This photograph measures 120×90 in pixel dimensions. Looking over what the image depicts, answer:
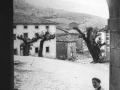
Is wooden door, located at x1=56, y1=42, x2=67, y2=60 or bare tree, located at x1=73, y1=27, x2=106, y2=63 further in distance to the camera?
wooden door, located at x1=56, y1=42, x2=67, y2=60

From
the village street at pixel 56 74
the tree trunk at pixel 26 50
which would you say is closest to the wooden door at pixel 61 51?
the village street at pixel 56 74

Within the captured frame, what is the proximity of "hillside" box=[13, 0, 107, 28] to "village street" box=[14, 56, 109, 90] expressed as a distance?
1.73 meters

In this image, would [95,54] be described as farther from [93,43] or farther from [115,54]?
[115,54]

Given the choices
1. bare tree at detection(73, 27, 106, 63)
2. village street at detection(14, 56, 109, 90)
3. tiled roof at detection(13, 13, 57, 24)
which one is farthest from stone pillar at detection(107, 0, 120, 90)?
tiled roof at detection(13, 13, 57, 24)

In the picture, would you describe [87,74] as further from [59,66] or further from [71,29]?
[71,29]

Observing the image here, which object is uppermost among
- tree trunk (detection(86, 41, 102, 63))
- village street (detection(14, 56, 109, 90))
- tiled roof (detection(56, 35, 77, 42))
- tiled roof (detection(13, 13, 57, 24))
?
tiled roof (detection(13, 13, 57, 24))

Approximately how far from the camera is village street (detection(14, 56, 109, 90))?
5.83 meters

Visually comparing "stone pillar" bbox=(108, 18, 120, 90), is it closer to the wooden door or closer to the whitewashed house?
the whitewashed house

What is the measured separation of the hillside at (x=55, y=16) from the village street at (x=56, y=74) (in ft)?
5.69

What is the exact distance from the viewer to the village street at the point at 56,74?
5.83m

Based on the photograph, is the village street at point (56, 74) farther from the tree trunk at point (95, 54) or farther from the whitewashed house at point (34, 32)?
the whitewashed house at point (34, 32)

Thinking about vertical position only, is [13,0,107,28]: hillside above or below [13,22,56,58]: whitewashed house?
above

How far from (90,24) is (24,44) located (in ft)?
10.2

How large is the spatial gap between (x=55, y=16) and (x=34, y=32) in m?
1.48
